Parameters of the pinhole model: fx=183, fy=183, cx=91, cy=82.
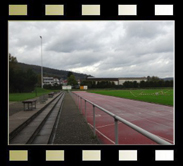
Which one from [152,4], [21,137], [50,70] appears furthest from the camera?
[50,70]

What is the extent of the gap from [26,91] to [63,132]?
3517 centimetres

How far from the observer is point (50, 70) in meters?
164

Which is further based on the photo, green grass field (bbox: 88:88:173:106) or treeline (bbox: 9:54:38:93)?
treeline (bbox: 9:54:38:93)

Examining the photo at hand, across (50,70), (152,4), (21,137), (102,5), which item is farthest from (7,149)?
(50,70)

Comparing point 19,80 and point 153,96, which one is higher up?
point 19,80

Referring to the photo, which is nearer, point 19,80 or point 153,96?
point 153,96

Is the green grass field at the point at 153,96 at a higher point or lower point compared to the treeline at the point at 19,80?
lower

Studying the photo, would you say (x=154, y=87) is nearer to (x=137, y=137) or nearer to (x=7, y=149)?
(x=137, y=137)

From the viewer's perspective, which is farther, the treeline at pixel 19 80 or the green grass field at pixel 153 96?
the treeline at pixel 19 80

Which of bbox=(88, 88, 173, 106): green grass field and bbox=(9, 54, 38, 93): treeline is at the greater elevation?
bbox=(9, 54, 38, 93): treeline
